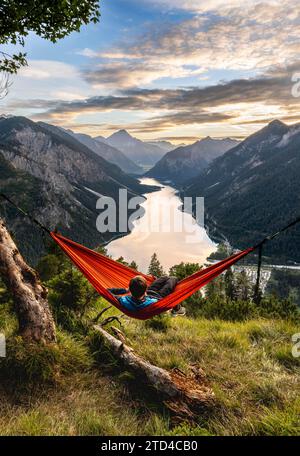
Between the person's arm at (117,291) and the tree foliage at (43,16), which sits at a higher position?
the tree foliage at (43,16)

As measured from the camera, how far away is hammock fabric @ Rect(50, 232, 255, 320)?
19.4 ft

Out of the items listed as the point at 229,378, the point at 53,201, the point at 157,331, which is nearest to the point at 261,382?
the point at 229,378

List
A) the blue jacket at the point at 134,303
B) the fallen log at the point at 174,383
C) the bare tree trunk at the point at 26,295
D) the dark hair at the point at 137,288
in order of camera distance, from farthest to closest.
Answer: the dark hair at the point at 137,288, the blue jacket at the point at 134,303, the bare tree trunk at the point at 26,295, the fallen log at the point at 174,383

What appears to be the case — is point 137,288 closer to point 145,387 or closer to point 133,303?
point 133,303

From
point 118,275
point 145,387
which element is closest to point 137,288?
point 145,387

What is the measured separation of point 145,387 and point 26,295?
92.3 inches

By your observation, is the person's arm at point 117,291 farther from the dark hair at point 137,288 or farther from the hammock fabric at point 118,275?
the dark hair at point 137,288

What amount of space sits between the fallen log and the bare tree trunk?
1.20 metres

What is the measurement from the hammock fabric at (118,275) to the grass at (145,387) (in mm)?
679

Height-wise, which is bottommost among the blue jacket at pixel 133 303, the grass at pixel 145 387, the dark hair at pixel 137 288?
the grass at pixel 145 387

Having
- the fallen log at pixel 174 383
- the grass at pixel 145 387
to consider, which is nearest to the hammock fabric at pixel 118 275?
the grass at pixel 145 387

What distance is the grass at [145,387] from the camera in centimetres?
389
